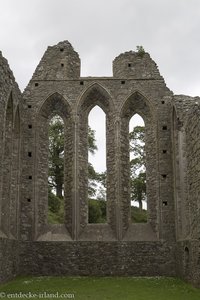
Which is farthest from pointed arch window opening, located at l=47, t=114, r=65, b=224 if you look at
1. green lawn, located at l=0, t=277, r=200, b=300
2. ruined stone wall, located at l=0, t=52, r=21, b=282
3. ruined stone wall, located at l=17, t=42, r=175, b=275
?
green lawn, located at l=0, t=277, r=200, b=300

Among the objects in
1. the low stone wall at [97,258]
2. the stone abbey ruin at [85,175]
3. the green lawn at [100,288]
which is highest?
the stone abbey ruin at [85,175]

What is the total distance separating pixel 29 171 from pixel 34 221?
5.61ft

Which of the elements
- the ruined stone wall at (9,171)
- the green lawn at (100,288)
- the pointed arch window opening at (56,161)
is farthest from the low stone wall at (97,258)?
the pointed arch window opening at (56,161)

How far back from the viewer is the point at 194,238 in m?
10.6

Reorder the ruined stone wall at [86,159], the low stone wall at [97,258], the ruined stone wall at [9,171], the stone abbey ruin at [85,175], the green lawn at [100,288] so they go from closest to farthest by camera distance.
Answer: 1. the green lawn at [100,288]
2. the ruined stone wall at [9,171]
3. the stone abbey ruin at [85,175]
4. the low stone wall at [97,258]
5. the ruined stone wall at [86,159]

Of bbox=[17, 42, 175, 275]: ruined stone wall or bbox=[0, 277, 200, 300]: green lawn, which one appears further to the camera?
bbox=[17, 42, 175, 275]: ruined stone wall

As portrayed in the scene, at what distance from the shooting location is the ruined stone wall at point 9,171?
11.4 meters

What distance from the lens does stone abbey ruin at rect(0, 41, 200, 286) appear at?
12.6 m

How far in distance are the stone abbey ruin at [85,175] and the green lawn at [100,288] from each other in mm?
570

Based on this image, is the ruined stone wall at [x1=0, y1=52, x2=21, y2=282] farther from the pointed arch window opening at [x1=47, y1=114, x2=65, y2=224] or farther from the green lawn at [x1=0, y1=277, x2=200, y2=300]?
the pointed arch window opening at [x1=47, y1=114, x2=65, y2=224]

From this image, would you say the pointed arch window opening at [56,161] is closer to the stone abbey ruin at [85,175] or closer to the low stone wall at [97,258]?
the stone abbey ruin at [85,175]

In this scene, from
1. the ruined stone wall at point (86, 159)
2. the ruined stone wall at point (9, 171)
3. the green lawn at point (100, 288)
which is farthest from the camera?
the ruined stone wall at point (86, 159)

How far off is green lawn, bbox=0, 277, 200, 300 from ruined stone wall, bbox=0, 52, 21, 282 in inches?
30.2

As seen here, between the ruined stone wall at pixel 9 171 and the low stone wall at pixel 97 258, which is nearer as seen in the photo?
the ruined stone wall at pixel 9 171
